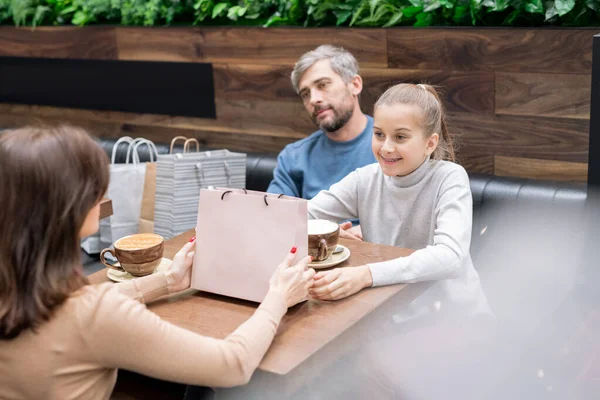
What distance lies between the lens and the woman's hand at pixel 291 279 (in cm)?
153

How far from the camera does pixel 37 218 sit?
1.21m

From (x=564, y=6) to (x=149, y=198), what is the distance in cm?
184

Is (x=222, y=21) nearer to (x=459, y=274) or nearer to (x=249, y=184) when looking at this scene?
(x=249, y=184)

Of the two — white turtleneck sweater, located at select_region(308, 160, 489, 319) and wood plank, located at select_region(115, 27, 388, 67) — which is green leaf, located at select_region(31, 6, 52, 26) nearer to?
wood plank, located at select_region(115, 27, 388, 67)

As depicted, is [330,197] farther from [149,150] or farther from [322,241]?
[149,150]

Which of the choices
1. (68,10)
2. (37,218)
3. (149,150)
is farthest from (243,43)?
(37,218)

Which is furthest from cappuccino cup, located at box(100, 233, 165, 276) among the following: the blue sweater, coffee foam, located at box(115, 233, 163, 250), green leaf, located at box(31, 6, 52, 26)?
green leaf, located at box(31, 6, 52, 26)

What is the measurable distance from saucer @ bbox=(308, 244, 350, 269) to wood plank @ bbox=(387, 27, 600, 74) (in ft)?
4.30

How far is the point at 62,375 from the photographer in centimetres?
124

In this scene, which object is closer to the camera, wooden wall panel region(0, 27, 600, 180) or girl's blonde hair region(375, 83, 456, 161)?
girl's blonde hair region(375, 83, 456, 161)

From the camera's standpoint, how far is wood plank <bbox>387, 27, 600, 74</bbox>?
270 cm

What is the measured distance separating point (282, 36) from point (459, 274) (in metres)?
1.88

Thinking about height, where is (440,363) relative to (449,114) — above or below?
below

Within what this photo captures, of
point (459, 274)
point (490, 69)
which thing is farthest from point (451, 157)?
point (490, 69)
